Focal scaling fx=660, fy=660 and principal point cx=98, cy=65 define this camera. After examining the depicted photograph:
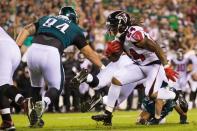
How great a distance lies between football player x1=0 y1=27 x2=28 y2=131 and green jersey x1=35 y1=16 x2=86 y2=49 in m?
0.61

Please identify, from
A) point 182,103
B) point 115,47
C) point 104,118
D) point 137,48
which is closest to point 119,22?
point 137,48

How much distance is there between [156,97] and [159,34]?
468 inches

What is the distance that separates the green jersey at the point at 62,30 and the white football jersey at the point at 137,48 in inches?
30.7

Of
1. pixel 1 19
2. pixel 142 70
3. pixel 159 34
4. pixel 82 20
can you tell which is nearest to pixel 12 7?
pixel 1 19

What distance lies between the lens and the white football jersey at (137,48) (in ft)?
32.4

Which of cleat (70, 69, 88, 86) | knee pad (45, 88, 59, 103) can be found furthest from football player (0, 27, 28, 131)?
cleat (70, 69, 88, 86)

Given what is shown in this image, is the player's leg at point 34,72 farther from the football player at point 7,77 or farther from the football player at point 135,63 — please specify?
the football player at point 135,63

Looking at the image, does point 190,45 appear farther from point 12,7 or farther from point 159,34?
point 12,7

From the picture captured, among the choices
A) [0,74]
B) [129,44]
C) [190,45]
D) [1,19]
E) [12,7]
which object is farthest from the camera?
[190,45]

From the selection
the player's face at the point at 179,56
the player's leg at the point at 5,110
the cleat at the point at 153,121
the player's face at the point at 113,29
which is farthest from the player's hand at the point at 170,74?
the player's face at the point at 179,56

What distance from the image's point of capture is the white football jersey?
9867 mm

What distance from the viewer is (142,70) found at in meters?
10.3

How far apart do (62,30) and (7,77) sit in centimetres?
118

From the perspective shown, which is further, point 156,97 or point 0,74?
point 156,97
